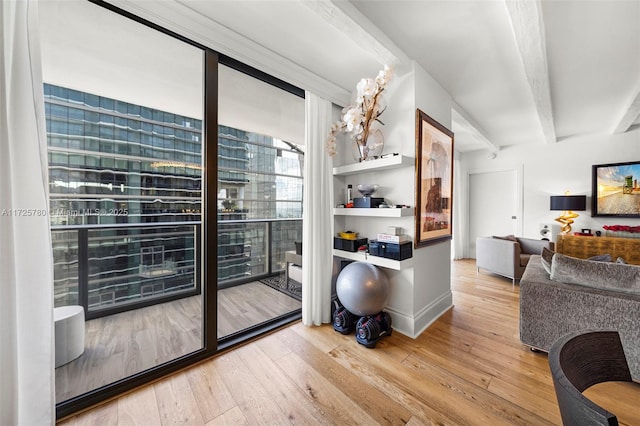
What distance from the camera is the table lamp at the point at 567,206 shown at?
4.04 meters

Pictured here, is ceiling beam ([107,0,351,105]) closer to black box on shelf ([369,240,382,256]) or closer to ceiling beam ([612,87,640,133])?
black box on shelf ([369,240,382,256])

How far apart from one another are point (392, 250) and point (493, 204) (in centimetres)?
450

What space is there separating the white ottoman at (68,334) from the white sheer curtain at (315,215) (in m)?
1.70

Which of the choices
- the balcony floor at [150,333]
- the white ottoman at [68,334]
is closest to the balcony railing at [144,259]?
the balcony floor at [150,333]

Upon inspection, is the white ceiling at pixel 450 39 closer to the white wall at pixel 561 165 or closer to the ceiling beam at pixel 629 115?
the ceiling beam at pixel 629 115

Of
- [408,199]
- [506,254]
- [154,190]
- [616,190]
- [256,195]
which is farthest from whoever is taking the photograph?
[616,190]

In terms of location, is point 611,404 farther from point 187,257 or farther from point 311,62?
point 187,257

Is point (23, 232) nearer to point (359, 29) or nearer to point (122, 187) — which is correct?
point (122, 187)

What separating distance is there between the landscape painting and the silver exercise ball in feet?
15.3

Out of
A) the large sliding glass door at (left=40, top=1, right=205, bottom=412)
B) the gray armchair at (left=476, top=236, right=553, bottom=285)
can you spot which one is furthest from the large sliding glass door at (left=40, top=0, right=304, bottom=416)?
the gray armchair at (left=476, top=236, right=553, bottom=285)

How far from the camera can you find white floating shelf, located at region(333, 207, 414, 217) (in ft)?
6.88

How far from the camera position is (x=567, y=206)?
4074mm

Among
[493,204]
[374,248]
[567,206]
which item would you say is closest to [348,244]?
[374,248]

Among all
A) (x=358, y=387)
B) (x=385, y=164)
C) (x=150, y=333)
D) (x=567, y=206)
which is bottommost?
(x=358, y=387)
